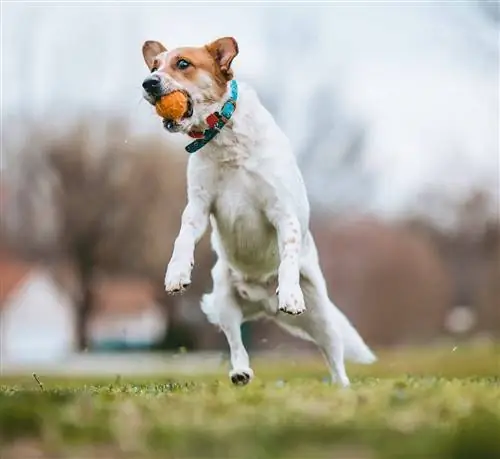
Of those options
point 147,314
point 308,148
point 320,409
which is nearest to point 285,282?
point 320,409

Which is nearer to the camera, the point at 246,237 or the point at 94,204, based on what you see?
the point at 246,237

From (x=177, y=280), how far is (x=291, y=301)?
0.56 metres

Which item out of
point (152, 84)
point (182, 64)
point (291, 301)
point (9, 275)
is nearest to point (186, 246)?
point (291, 301)

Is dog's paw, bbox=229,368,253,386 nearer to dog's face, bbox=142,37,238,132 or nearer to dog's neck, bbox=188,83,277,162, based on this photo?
dog's neck, bbox=188,83,277,162

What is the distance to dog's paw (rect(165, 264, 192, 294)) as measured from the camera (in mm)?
5590

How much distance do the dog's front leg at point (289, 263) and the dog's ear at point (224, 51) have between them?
825 mm

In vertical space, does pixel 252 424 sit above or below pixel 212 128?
below

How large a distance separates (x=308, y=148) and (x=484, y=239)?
24.9ft

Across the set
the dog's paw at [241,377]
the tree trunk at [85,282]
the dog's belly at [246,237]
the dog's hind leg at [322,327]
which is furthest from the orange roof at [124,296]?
the dog's paw at [241,377]

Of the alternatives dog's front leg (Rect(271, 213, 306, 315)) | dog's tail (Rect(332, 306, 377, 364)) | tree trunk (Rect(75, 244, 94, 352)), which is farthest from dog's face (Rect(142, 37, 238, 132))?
tree trunk (Rect(75, 244, 94, 352))

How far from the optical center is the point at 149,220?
75.7 feet

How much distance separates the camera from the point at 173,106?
571 centimetres

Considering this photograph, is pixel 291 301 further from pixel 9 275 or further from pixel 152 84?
pixel 9 275

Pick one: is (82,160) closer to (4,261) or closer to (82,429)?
(4,261)
